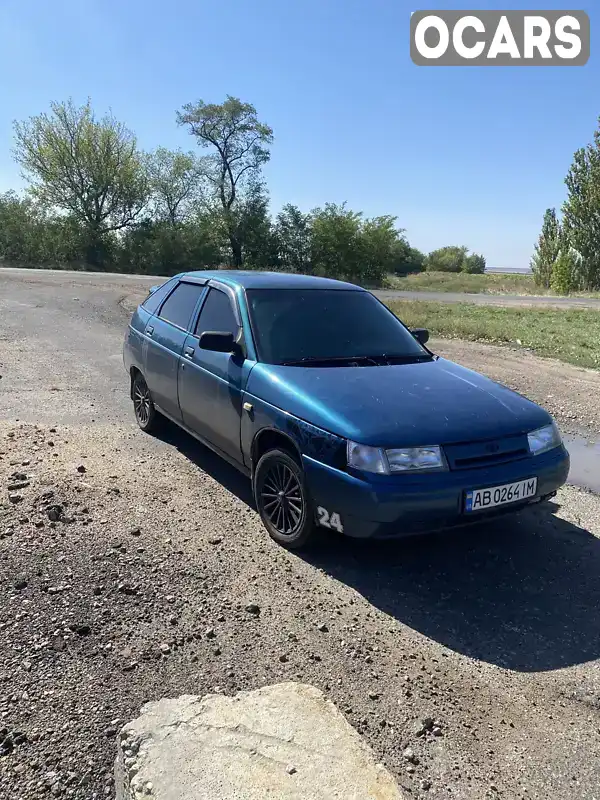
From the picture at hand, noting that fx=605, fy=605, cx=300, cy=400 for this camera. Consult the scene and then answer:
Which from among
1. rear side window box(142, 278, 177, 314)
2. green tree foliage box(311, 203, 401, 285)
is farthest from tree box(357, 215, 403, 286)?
rear side window box(142, 278, 177, 314)

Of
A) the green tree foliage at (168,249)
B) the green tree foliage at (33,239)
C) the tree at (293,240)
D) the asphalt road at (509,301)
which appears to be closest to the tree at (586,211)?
the asphalt road at (509,301)

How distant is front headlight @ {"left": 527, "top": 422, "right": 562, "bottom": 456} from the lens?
12.2 feet

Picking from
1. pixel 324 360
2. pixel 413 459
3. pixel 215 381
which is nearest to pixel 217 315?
pixel 215 381

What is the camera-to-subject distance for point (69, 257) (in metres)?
40.2

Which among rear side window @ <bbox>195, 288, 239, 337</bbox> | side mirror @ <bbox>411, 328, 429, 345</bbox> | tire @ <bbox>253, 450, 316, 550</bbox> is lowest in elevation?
tire @ <bbox>253, 450, 316, 550</bbox>

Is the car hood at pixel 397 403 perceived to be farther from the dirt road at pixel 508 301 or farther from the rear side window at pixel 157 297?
the dirt road at pixel 508 301

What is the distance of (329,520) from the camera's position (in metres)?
3.46

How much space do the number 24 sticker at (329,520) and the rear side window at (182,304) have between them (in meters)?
2.43

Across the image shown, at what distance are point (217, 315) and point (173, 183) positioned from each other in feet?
139

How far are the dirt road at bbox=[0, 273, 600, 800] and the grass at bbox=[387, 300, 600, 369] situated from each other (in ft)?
25.4

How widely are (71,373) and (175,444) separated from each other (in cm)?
344

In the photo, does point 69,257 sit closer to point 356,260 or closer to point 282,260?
point 282,260

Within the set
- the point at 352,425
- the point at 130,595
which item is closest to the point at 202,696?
the point at 130,595

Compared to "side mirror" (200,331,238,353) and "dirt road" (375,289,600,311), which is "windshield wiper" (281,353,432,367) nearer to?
"side mirror" (200,331,238,353)
